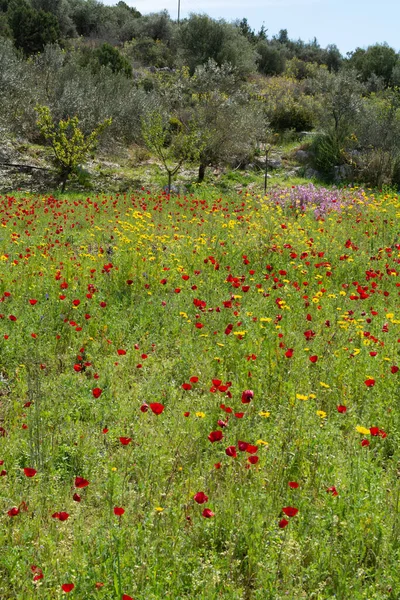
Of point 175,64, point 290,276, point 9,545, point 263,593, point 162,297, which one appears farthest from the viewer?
point 175,64

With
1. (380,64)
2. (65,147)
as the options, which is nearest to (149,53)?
(380,64)

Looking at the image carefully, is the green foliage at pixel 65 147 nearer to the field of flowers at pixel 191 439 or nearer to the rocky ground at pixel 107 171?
the rocky ground at pixel 107 171

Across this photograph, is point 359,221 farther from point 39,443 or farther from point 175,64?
point 175,64

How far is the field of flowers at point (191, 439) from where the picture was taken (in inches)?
103

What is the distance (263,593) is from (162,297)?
437 centimetres

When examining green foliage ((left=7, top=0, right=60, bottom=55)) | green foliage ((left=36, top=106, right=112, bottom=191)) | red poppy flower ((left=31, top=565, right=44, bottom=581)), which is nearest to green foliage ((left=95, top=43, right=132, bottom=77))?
green foliage ((left=7, top=0, right=60, bottom=55))

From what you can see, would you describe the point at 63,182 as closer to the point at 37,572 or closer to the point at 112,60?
the point at 37,572

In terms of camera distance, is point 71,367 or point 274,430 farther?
Answer: point 71,367

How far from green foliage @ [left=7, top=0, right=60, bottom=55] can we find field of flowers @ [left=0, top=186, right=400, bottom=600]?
2860 cm

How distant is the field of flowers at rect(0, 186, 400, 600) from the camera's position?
2.61 m

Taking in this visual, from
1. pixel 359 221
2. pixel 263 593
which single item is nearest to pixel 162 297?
pixel 263 593

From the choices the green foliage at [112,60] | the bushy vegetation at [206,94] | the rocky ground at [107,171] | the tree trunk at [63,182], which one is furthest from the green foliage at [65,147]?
the green foliage at [112,60]

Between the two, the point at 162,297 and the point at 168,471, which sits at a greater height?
the point at 162,297

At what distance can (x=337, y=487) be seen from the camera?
3156 millimetres
